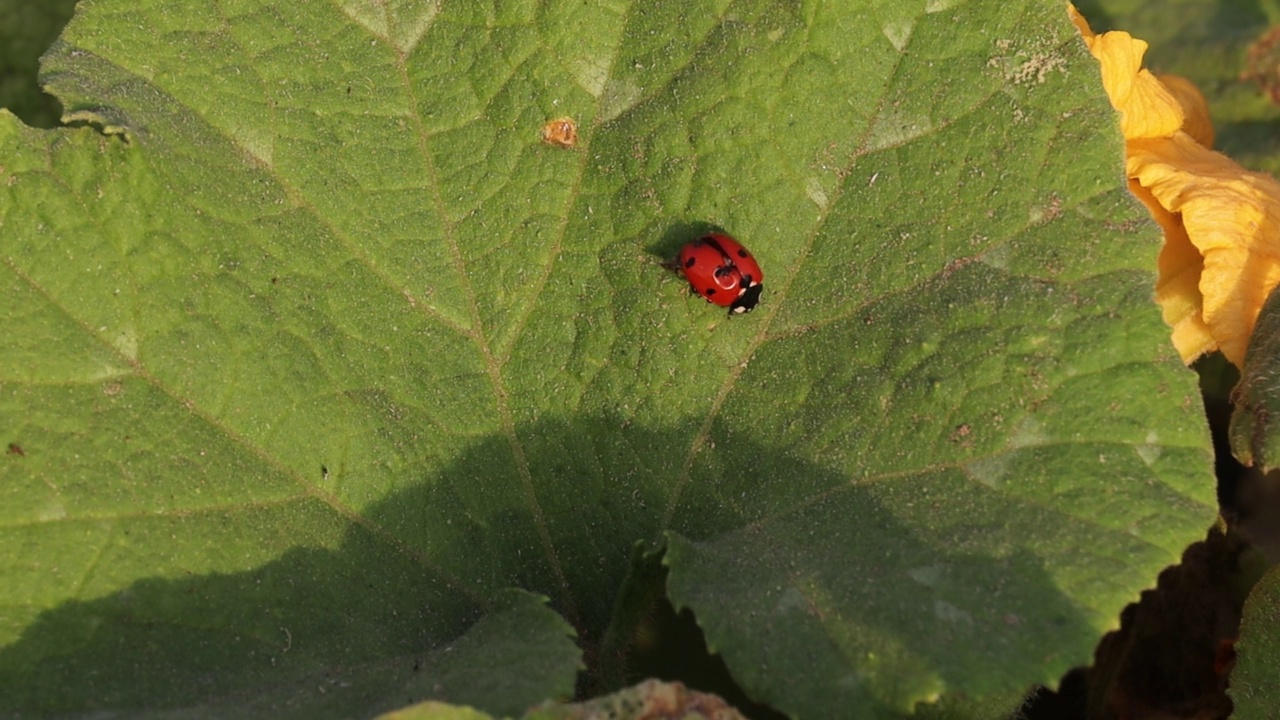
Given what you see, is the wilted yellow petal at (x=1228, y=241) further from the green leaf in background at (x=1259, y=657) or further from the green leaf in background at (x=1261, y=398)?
the green leaf in background at (x=1259, y=657)

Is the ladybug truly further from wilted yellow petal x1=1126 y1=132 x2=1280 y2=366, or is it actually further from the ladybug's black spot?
wilted yellow petal x1=1126 y1=132 x2=1280 y2=366

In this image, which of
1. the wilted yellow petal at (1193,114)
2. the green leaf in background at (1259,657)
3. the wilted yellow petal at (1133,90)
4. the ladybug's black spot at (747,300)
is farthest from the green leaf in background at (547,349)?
the wilted yellow petal at (1193,114)

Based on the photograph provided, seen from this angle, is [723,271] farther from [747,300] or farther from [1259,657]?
[1259,657]

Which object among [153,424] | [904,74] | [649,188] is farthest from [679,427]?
[153,424]

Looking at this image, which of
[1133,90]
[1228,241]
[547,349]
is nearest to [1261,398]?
[1228,241]

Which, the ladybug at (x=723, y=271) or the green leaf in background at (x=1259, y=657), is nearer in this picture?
the ladybug at (x=723, y=271)

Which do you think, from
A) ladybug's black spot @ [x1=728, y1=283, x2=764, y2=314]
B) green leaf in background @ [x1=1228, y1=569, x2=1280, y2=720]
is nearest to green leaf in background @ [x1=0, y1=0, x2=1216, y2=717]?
ladybug's black spot @ [x1=728, y1=283, x2=764, y2=314]

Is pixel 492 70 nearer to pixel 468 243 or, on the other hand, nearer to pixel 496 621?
pixel 468 243
